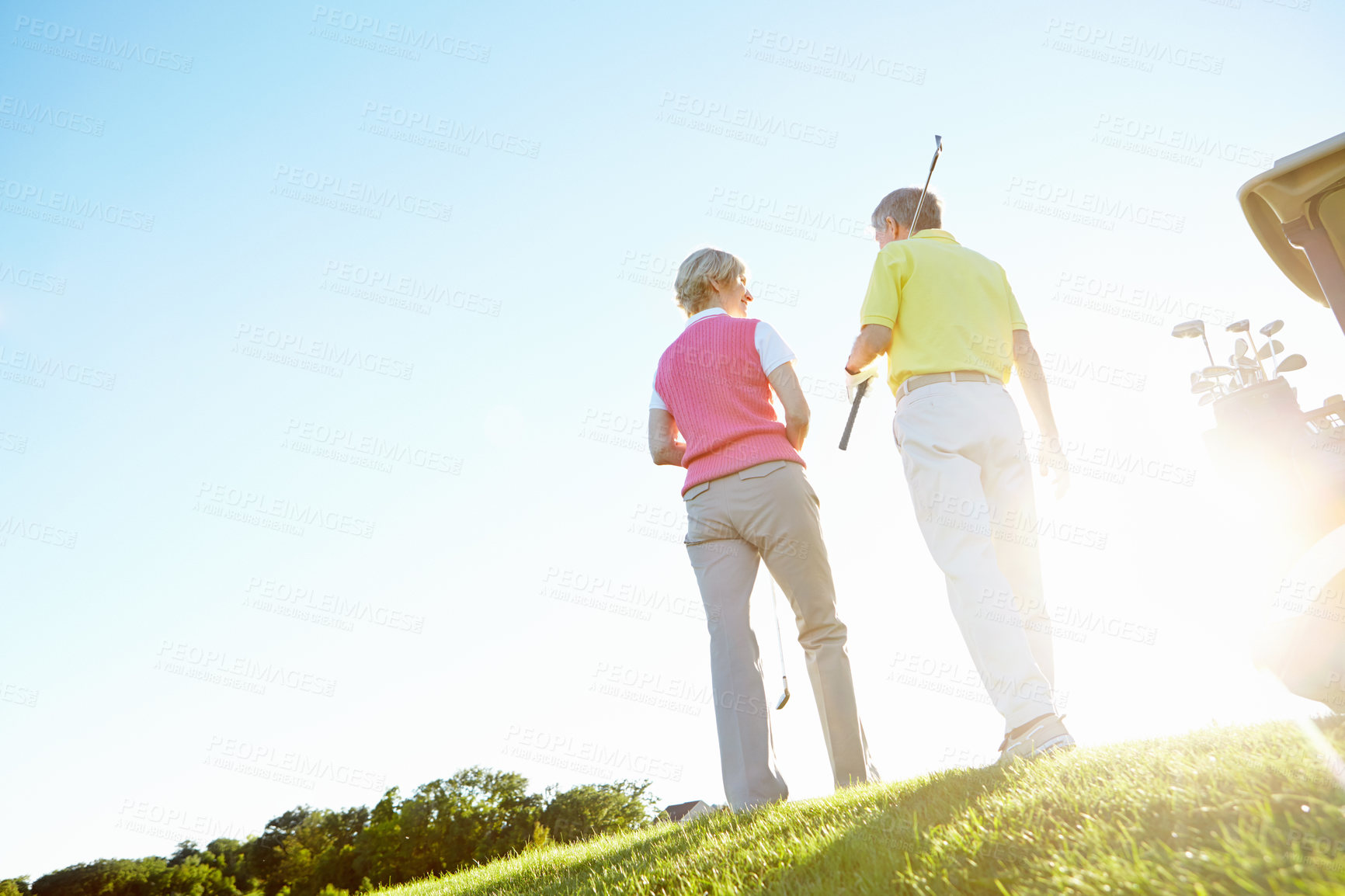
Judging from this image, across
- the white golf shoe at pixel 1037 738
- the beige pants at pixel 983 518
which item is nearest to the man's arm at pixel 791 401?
the beige pants at pixel 983 518

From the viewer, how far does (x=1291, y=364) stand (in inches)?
415

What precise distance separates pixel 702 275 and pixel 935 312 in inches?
49.3

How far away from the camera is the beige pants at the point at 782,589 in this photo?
3.66 m

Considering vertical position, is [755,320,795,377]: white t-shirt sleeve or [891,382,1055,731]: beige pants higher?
[755,320,795,377]: white t-shirt sleeve

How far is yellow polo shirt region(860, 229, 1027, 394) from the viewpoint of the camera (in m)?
3.64

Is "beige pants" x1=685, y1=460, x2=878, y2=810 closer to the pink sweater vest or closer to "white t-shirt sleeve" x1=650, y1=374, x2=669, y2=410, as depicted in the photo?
the pink sweater vest

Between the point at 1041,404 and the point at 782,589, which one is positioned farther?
the point at 1041,404

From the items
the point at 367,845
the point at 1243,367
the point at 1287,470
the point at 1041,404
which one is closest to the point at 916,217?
the point at 1041,404

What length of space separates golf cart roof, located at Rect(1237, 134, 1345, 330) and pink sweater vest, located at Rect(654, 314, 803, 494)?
2.08m

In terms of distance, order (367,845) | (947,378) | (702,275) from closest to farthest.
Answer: (947,378), (702,275), (367,845)

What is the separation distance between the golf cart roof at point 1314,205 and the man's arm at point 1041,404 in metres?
1.63

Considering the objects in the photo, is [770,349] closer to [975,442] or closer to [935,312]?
[935,312]

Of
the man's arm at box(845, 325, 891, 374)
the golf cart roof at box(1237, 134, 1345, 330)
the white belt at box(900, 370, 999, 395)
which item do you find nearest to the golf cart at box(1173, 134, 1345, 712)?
the golf cart roof at box(1237, 134, 1345, 330)

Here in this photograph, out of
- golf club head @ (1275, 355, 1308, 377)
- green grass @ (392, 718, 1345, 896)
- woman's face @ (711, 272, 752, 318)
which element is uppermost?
golf club head @ (1275, 355, 1308, 377)
